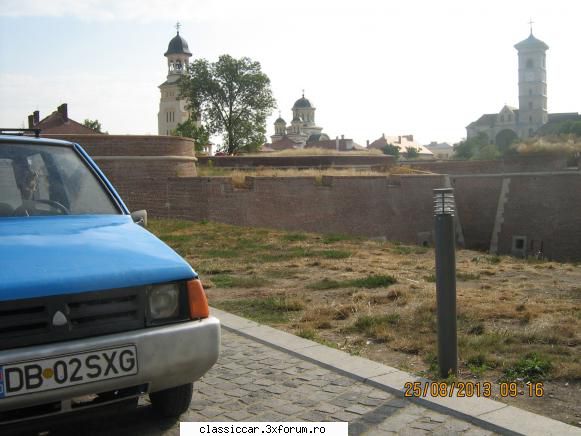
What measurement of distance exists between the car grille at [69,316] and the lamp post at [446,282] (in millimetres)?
1939

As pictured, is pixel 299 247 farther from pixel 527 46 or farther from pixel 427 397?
pixel 527 46

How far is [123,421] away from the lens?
3.46 m

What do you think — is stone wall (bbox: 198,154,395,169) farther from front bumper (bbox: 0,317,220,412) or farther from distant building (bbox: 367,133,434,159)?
distant building (bbox: 367,133,434,159)

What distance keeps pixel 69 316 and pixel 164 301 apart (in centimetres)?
46

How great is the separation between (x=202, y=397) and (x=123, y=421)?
539mm

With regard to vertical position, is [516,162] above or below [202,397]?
above

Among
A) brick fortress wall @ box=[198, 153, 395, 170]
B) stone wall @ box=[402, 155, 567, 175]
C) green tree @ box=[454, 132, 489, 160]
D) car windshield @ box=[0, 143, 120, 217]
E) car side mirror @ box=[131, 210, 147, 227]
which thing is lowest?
car side mirror @ box=[131, 210, 147, 227]

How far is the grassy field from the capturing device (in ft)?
14.5

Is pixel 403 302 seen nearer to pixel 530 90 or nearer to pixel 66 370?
pixel 66 370

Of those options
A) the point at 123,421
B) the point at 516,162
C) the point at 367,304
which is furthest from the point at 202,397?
the point at 516,162

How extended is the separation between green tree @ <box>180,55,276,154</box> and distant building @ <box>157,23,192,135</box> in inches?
976
